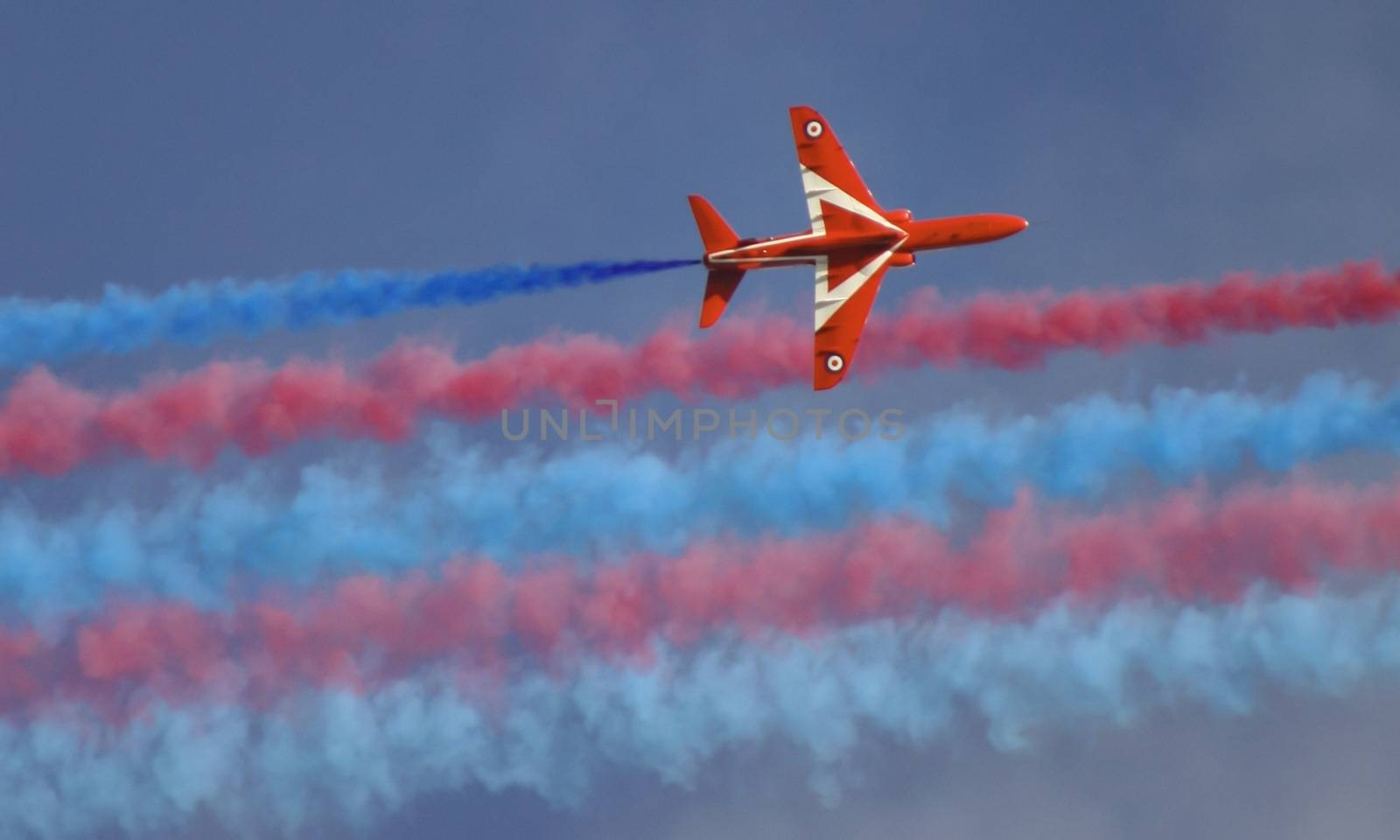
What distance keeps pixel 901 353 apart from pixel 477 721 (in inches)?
571

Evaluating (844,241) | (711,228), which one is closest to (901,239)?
(844,241)

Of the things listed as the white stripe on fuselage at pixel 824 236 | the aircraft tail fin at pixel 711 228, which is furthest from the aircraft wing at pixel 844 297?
the aircraft tail fin at pixel 711 228

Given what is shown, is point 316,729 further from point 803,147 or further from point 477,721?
point 803,147

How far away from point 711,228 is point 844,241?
10.9ft

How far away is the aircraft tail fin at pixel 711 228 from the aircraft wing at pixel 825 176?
235 centimetres

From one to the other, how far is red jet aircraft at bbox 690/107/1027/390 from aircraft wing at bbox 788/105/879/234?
0.07ft

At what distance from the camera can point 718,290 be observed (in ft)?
240

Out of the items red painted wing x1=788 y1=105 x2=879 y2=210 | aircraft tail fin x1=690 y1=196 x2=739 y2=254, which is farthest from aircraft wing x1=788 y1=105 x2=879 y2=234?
aircraft tail fin x1=690 y1=196 x2=739 y2=254

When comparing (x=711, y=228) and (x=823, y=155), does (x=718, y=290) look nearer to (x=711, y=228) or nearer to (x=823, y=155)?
(x=711, y=228)

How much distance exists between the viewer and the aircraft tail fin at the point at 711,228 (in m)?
73.4

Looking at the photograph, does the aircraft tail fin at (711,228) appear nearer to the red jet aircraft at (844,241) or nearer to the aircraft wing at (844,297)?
the red jet aircraft at (844,241)

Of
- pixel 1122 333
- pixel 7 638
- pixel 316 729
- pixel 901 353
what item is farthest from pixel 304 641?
pixel 1122 333

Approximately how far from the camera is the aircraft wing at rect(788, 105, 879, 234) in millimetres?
74562

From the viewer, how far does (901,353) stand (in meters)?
77.1
